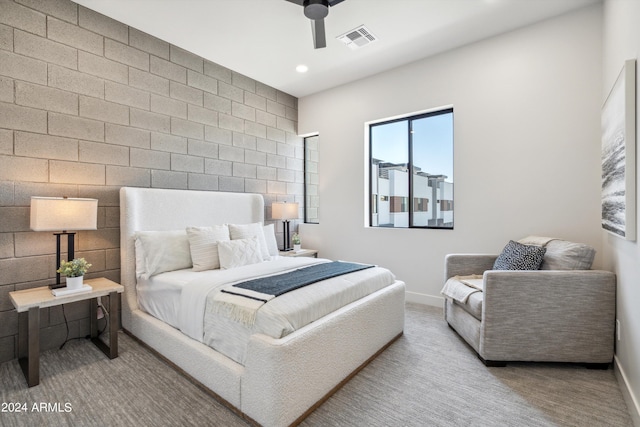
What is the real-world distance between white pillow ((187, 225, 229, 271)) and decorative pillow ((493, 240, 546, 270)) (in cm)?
263

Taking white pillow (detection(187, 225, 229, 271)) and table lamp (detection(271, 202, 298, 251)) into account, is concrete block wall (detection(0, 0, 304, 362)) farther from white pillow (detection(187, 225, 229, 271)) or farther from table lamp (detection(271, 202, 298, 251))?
white pillow (detection(187, 225, 229, 271))

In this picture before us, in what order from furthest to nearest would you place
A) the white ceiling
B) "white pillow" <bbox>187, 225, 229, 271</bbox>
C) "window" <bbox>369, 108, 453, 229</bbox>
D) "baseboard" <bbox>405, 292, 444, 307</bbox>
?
"window" <bbox>369, 108, 453, 229</bbox> → "baseboard" <bbox>405, 292, 444, 307</bbox> → "white pillow" <bbox>187, 225, 229, 271</bbox> → the white ceiling

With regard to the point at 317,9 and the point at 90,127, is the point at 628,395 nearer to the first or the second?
the point at 317,9

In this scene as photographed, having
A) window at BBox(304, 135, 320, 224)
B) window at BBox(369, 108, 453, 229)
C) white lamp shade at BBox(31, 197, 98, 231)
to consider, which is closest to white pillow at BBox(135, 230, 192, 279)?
white lamp shade at BBox(31, 197, 98, 231)

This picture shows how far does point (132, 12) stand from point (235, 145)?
5.59 feet

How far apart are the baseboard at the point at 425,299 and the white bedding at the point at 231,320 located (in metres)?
1.14

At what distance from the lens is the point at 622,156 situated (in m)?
1.92

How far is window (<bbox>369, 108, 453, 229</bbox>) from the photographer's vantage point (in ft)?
12.6

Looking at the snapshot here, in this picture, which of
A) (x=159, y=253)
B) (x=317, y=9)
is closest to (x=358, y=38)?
(x=317, y=9)

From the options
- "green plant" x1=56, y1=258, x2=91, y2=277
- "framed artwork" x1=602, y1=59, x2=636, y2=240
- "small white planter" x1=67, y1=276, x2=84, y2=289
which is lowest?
"small white planter" x1=67, y1=276, x2=84, y2=289

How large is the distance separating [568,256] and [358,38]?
9.21ft

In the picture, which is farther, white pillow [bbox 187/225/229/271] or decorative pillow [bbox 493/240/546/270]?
white pillow [bbox 187/225/229/271]

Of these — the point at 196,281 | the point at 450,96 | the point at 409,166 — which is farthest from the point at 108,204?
the point at 450,96

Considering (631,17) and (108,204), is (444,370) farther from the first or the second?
(108,204)
